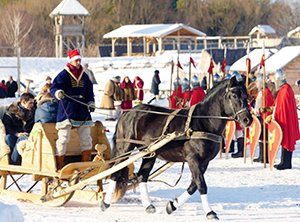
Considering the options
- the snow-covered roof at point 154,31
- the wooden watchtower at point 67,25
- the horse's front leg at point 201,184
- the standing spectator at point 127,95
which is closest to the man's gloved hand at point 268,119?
the horse's front leg at point 201,184

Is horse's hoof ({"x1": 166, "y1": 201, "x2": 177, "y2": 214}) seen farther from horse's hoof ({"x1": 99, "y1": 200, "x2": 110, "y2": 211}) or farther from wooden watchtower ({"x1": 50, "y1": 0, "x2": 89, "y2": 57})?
wooden watchtower ({"x1": 50, "y1": 0, "x2": 89, "y2": 57})

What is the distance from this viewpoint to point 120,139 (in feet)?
41.1

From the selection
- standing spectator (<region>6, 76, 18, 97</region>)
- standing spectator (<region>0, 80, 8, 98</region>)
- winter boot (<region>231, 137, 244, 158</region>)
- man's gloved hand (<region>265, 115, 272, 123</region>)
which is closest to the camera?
man's gloved hand (<region>265, 115, 272, 123</region>)

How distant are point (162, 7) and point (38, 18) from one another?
47.4ft

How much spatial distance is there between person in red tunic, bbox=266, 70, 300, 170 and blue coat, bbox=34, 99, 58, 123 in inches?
188

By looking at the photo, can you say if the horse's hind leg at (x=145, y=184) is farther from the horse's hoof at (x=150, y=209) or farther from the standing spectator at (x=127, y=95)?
the standing spectator at (x=127, y=95)

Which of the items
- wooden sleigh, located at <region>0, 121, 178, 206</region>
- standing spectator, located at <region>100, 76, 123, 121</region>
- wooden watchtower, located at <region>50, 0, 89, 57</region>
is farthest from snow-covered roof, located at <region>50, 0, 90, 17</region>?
A: wooden sleigh, located at <region>0, 121, 178, 206</region>

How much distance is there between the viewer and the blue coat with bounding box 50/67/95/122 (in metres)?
12.4

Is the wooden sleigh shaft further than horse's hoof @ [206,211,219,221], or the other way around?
the wooden sleigh shaft

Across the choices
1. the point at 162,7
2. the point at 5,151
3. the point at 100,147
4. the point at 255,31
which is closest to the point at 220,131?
the point at 100,147

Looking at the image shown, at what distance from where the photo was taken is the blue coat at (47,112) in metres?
12.9

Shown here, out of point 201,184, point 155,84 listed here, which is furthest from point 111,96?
point 201,184

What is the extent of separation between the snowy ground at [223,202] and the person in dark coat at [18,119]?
0.92 meters

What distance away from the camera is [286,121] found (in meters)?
16.5
